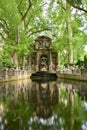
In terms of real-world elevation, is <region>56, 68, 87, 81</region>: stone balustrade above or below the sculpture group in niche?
below

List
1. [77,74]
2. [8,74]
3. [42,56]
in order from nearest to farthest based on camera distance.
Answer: [8,74], [77,74], [42,56]

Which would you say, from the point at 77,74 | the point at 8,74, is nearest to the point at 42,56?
the point at 77,74

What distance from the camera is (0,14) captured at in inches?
1720

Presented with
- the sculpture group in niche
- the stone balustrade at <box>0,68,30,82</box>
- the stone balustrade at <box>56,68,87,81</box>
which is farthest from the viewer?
the sculpture group in niche

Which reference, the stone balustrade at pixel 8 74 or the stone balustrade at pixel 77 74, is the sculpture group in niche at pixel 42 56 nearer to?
the stone balustrade at pixel 77 74

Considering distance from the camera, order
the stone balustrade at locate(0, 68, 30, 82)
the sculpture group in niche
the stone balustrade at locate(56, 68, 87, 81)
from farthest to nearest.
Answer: the sculpture group in niche
the stone balustrade at locate(56, 68, 87, 81)
the stone balustrade at locate(0, 68, 30, 82)

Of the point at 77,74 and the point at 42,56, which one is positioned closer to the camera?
the point at 77,74

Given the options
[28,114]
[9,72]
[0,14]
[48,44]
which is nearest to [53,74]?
[48,44]

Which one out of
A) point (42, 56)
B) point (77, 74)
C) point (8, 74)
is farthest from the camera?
point (42, 56)

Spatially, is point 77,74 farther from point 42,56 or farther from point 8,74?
point 42,56

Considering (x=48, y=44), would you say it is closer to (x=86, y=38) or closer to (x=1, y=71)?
(x=86, y=38)

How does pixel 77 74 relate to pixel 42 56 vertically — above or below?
below

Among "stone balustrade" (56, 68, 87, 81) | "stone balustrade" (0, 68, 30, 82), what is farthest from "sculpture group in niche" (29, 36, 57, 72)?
"stone balustrade" (0, 68, 30, 82)

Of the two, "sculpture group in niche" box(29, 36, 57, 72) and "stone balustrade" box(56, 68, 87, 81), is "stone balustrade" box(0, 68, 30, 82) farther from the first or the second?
"sculpture group in niche" box(29, 36, 57, 72)
